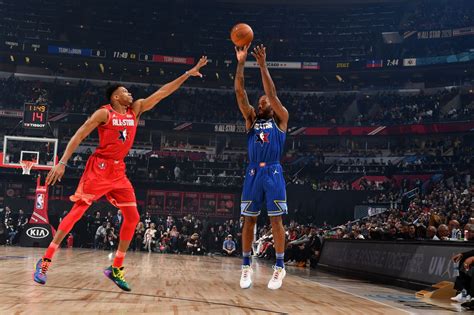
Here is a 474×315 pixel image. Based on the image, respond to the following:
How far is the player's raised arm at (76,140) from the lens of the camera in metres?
5.91

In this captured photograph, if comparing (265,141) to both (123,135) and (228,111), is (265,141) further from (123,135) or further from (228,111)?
(228,111)

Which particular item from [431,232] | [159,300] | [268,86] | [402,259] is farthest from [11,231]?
[159,300]

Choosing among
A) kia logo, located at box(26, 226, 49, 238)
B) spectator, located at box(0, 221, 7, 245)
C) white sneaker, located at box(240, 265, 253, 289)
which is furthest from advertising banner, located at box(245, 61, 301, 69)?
white sneaker, located at box(240, 265, 253, 289)

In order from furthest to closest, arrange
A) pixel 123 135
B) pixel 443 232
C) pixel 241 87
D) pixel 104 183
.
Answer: pixel 443 232 → pixel 241 87 → pixel 123 135 → pixel 104 183

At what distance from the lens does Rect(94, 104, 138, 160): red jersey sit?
638 cm

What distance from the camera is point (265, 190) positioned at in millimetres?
7203

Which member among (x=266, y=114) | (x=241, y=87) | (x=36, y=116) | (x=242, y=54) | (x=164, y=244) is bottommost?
(x=164, y=244)

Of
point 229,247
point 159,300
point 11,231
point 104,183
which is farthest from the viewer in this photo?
point 11,231

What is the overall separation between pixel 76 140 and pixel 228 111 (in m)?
35.3

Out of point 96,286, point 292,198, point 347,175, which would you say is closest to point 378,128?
point 347,175

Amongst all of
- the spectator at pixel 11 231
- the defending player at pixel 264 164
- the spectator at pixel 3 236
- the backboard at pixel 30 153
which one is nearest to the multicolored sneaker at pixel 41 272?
the defending player at pixel 264 164

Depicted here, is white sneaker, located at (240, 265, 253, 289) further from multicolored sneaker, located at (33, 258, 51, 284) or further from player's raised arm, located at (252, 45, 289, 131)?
multicolored sneaker, located at (33, 258, 51, 284)

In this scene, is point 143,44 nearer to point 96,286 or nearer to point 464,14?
point 464,14

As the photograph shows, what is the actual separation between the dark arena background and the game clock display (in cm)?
6
